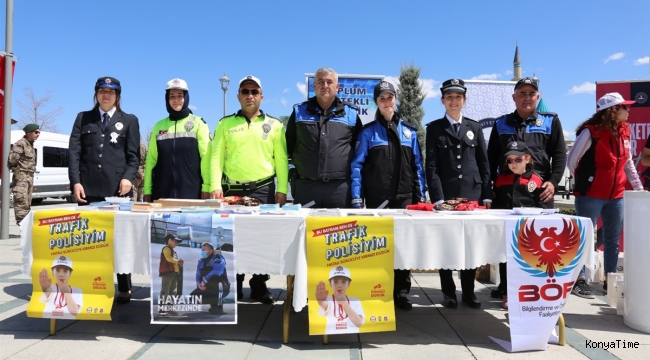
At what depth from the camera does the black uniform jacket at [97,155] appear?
3.88 meters

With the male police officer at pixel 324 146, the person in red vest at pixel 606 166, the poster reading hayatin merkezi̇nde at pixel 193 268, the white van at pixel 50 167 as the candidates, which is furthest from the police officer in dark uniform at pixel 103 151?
the white van at pixel 50 167

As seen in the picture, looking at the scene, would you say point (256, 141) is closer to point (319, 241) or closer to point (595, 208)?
point (319, 241)

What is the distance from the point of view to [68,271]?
10.0ft

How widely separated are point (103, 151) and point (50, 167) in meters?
14.5

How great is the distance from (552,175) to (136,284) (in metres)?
4.32

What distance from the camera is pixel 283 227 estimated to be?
2854 mm

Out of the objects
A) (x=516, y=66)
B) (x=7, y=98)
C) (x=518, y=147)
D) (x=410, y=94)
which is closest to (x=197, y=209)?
(x=518, y=147)

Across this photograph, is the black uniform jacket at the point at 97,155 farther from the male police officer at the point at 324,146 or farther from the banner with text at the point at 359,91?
the banner with text at the point at 359,91

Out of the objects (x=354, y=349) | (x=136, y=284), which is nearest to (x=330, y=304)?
(x=354, y=349)

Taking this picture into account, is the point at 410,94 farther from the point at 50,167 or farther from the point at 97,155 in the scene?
the point at 97,155

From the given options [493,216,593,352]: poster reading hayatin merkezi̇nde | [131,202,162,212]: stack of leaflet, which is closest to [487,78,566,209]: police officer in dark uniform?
[493,216,593,352]: poster reading hayatin merkezi̇nde

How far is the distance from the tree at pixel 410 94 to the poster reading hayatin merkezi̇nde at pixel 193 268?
25784 millimetres

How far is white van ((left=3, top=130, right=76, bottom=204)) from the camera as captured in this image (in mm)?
15438

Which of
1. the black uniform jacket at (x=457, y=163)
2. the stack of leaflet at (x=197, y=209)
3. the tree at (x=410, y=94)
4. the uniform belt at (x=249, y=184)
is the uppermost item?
the tree at (x=410, y=94)
